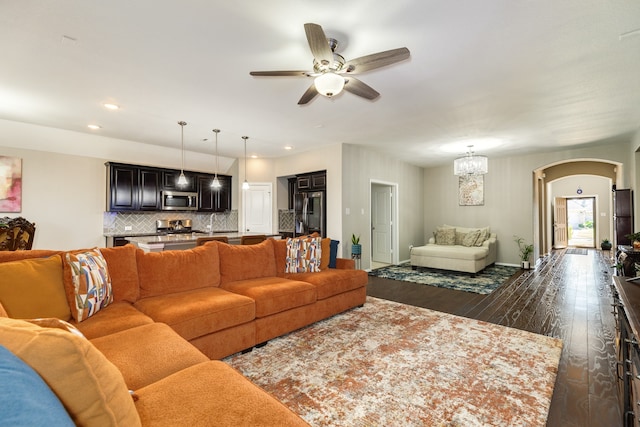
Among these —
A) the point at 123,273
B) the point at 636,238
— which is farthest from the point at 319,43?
the point at 636,238

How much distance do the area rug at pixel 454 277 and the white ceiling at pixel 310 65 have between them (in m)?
2.61

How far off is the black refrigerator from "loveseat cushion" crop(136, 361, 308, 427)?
4.73m

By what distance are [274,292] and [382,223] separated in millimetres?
5089

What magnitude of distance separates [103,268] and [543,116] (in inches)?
216

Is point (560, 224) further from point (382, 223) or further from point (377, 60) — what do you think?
point (377, 60)

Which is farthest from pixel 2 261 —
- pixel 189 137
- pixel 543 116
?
pixel 543 116

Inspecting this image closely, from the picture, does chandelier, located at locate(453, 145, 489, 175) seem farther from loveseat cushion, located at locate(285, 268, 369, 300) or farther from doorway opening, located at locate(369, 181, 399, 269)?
loveseat cushion, located at locate(285, 268, 369, 300)

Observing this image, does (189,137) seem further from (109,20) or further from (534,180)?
(534,180)

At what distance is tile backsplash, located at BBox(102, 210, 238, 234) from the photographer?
5.68m

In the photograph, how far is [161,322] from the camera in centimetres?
209

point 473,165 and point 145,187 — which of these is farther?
point 145,187

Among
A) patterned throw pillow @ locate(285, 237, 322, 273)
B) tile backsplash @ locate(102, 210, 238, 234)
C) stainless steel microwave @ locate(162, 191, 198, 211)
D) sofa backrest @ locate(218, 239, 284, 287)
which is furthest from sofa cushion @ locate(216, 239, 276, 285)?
stainless steel microwave @ locate(162, 191, 198, 211)

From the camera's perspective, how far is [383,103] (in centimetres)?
362

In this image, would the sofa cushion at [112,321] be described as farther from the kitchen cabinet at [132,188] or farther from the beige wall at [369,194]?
the kitchen cabinet at [132,188]
